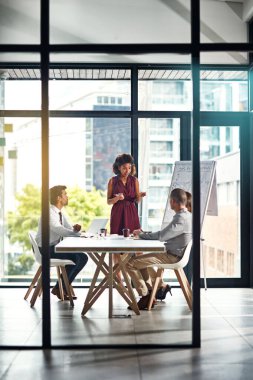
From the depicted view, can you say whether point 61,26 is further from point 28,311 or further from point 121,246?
point 28,311

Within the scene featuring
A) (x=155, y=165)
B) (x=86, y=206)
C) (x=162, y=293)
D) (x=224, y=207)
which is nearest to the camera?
(x=162, y=293)

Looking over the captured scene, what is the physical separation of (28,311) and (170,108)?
3.56 m

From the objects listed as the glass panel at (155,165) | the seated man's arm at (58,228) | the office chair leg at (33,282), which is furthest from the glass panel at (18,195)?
the seated man's arm at (58,228)

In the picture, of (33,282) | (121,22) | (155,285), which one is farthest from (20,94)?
(155,285)

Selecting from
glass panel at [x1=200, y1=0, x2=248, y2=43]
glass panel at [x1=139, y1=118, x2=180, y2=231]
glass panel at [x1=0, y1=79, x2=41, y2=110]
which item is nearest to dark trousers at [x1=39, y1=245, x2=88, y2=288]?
→ glass panel at [x1=139, y1=118, x2=180, y2=231]

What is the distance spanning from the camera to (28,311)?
8.34m

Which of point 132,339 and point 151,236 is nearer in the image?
point 132,339

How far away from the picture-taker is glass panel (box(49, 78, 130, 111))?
10.3 m

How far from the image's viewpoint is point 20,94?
1029cm

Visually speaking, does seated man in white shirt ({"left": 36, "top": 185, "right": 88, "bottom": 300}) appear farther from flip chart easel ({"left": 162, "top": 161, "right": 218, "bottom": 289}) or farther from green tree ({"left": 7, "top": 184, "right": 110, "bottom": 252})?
flip chart easel ({"left": 162, "top": 161, "right": 218, "bottom": 289})

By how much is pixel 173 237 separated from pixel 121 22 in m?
2.60

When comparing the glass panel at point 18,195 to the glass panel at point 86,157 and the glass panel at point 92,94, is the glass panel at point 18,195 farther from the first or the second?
the glass panel at point 92,94

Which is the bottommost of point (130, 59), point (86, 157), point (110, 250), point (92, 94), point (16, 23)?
point (110, 250)

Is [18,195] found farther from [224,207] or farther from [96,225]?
[224,207]
